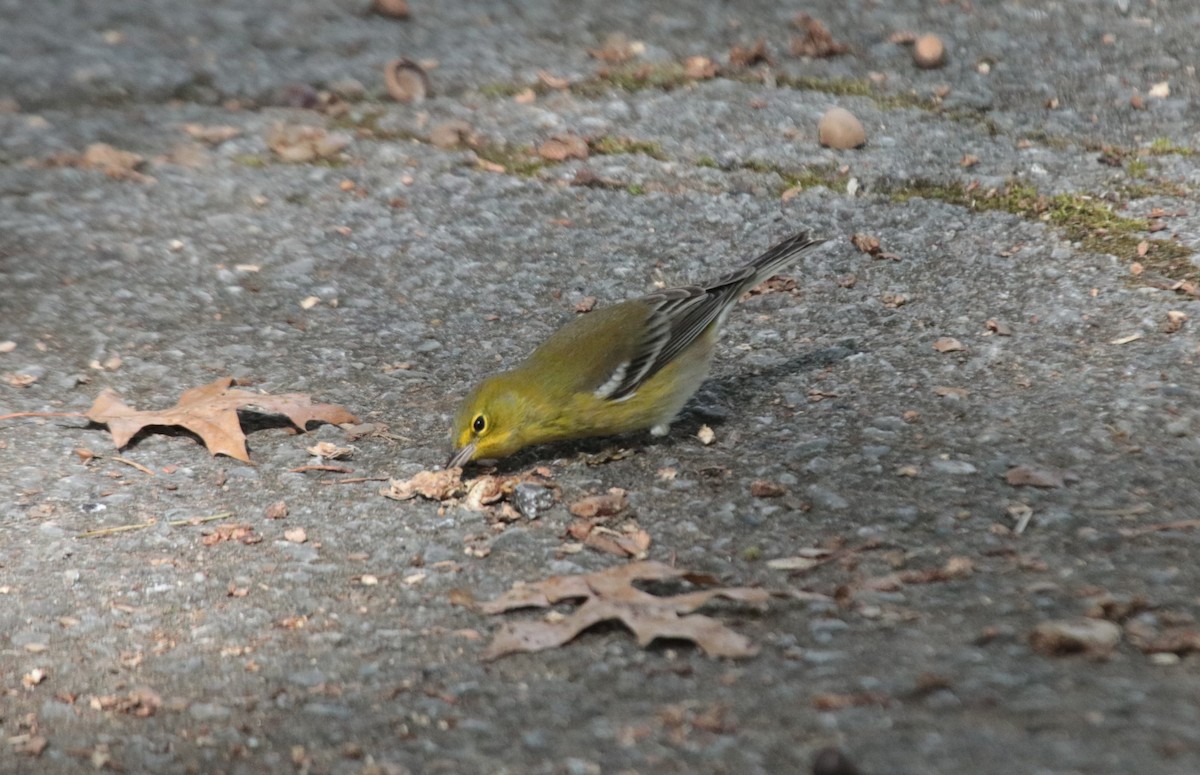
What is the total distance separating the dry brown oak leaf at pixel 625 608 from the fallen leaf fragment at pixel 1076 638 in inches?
26.3

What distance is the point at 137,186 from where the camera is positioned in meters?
6.40

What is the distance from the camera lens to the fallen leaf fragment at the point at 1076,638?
280 centimetres

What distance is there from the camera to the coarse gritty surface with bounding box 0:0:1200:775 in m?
2.87

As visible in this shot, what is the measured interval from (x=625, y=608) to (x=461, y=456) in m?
1.22

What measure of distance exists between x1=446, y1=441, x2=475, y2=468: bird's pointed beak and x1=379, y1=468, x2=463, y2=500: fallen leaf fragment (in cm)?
5

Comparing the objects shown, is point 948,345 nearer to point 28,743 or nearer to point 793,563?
point 793,563

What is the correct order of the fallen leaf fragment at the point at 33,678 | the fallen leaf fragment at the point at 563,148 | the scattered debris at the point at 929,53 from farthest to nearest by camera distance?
the scattered debris at the point at 929,53 → the fallen leaf fragment at the point at 563,148 → the fallen leaf fragment at the point at 33,678

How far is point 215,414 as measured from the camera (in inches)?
176

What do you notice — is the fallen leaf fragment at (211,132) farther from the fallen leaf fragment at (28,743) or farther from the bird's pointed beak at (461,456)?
the fallen leaf fragment at (28,743)

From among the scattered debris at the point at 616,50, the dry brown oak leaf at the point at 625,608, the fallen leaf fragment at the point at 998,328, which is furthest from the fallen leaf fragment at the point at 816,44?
the dry brown oak leaf at the point at 625,608

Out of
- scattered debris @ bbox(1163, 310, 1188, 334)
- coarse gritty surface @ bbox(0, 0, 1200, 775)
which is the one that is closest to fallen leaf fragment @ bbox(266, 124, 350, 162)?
coarse gritty surface @ bbox(0, 0, 1200, 775)

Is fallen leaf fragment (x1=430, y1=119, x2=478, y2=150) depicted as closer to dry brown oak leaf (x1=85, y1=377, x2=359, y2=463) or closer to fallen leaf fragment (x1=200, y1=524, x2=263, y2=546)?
dry brown oak leaf (x1=85, y1=377, x2=359, y2=463)

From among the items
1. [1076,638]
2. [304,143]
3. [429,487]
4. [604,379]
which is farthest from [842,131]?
[1076,638]

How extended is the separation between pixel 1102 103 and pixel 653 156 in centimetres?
242
